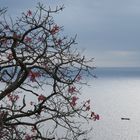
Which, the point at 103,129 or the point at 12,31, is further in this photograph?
the point at 103,129

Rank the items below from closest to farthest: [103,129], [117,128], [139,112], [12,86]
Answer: [12,86], [103,129], [117,128], [139,112]

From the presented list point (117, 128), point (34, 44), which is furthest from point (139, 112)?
point (34, 44)

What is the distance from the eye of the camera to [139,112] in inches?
6585

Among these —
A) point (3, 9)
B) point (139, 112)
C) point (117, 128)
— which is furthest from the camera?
point (139, 112)

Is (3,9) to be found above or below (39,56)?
above

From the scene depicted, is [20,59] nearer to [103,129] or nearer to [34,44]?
[34,44]

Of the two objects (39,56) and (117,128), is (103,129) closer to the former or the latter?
(117,128)

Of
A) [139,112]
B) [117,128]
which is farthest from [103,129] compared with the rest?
[139,112]

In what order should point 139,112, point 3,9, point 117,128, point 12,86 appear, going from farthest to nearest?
point 139,112 → point 117,128 → point 3,9 → point 12,86

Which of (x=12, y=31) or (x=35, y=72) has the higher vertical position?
(x=12, y=31)

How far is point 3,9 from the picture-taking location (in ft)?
36.0

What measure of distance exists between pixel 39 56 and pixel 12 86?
0.93 metres

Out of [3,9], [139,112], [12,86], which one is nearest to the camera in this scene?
[12,86]

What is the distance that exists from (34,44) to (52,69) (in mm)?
1129
